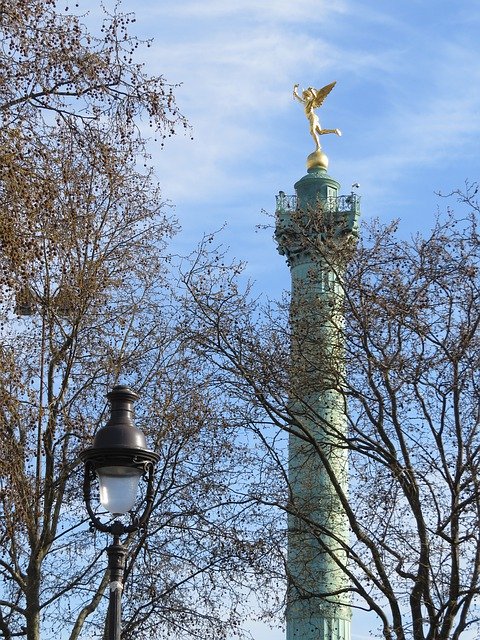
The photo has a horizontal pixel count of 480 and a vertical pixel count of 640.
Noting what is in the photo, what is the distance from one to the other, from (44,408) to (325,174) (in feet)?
108

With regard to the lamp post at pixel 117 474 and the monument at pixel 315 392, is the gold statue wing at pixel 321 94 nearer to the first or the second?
the monument at pixel 315 392

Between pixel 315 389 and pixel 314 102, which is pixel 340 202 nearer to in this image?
pixel 314 102

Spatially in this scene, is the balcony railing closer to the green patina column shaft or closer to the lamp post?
the green patina column shaft

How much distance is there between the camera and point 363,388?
18406mm

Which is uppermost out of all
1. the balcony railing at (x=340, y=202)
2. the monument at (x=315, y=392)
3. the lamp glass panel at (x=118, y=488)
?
the balcony railing at (x=340, y=202)

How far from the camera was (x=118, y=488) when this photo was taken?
366 inches

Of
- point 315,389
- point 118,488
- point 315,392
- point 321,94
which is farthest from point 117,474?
point 321,94

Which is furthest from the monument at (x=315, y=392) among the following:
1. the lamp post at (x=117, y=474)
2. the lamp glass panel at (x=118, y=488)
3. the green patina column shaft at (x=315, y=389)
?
the lamp glass panel at (x=118, y=488)

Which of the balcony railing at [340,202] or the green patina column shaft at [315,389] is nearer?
the green patina column shaft at [315,389]

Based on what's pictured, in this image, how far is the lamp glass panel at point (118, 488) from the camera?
9.20 m

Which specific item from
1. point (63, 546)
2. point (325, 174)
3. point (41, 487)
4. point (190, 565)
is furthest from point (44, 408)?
point (325, 174)

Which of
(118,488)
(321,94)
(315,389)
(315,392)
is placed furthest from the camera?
(321,94)

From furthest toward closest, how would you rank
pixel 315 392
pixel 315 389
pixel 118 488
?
pixel 315 392, pixel 315 389, pixel 118 488

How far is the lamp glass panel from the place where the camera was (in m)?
9.20
